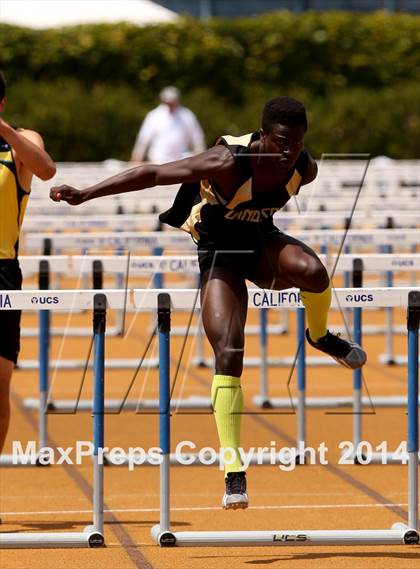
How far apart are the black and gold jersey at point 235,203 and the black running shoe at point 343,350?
544mm

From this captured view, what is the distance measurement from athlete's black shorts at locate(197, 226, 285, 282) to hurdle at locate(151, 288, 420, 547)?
0.38 meters

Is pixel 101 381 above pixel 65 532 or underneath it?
above

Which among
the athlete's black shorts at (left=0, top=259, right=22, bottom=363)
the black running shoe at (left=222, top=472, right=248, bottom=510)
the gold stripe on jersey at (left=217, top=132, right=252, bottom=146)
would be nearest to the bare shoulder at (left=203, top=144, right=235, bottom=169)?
the gold stripe on jersey at (left=217, top=132, right=252, bottom=146)

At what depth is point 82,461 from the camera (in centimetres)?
1027

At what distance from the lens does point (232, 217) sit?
717cm

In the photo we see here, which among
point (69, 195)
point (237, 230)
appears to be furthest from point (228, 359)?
point (69, 195)

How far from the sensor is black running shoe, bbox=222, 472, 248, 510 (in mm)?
6754

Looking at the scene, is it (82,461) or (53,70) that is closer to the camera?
(82,461)

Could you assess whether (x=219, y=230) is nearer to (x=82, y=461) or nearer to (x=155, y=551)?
(x=155, y=551)

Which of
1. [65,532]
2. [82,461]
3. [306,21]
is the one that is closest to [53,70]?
[306,21]

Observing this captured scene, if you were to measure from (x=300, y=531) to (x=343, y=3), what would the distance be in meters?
37.8

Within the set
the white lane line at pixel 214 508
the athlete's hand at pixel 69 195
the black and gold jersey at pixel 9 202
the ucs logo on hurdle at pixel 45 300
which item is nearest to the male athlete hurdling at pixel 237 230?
the athlete's hand at pixel 69 195

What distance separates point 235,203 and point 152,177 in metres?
0.46

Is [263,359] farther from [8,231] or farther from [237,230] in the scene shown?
[237,230]
